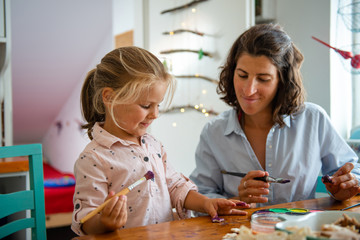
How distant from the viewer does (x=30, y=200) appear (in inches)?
43.5

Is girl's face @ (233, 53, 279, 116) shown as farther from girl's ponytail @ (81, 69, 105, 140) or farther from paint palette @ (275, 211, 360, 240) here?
paint palette @ (275, 211, 360, 240)

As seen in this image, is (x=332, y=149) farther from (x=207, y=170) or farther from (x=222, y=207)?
(x=222, y=207)

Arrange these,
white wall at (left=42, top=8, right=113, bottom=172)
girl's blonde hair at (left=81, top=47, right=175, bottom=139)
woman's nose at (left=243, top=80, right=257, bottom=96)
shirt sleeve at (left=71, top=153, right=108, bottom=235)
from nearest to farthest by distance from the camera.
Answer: shirt sleeve at (left=71, top=153, right=108, bottom=235), girl's blonde hair at (left=81, top=47, right=175, bottom=139), woman's nose at (left=243, top=80, right=257, bottom=96), white wall at (left=42, top=8, right=113, bottom=172)

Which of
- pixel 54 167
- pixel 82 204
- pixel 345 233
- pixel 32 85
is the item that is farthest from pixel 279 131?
pixel 54 167

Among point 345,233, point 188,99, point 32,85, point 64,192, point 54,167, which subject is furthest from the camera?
point 54,167

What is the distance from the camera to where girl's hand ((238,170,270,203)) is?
3.75 ft

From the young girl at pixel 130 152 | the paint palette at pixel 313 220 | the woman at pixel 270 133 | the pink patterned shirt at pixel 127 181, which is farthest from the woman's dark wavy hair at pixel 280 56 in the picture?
the paint palette at pixel 313 220

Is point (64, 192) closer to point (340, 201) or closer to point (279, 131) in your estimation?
point (279, 131)

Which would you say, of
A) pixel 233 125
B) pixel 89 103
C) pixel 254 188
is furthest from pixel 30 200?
pixel 233 125

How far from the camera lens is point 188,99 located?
3174 millimetres

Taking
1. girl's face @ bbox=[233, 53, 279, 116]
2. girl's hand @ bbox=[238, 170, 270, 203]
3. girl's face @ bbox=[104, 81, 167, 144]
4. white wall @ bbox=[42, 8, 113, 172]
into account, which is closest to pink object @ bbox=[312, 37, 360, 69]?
girl's face @ bbox=[233, 53, 279, 116]

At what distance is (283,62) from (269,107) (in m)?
0.19

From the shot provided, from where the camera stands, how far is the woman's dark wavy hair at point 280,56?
4.51 feet

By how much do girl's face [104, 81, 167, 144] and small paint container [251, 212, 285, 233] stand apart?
40 centimetres
